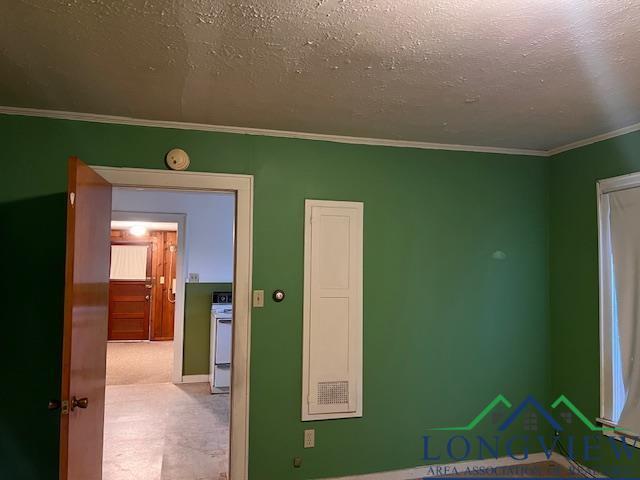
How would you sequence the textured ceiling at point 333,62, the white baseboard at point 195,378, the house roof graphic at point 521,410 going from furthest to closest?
the white baseboard at point 195,378, the house roof graphic at point 521,410, the textured ceiling at point 333,62

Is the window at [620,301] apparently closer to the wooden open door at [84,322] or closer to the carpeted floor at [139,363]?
the wooden open door at [84,322]

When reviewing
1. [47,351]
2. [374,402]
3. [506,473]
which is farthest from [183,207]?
[506,473]

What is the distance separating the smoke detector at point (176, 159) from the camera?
2.71 metres

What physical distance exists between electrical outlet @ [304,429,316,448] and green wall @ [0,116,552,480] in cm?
3

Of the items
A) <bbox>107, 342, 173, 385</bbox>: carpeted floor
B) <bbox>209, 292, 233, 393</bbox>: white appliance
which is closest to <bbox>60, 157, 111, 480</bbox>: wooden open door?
<bbox>209, 292, 233, 393</bbox>: white appliance

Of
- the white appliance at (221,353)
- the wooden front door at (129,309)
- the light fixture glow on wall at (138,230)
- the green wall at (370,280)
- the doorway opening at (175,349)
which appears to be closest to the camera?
the green wall at (370,280)

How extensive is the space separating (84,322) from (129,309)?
682 centimetres

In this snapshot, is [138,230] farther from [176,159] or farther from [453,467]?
[453,467]

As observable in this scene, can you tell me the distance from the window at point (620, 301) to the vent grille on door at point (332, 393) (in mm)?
1681

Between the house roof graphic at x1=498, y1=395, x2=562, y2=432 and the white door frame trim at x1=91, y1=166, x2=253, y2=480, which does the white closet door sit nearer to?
the white door frame trim at x1=91, y1=166, x2=253, y2=480

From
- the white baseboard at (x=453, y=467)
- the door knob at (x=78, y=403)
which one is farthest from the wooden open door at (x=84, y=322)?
the white baseboard at (x=453, y=467)

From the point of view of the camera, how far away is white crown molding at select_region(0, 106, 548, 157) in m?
2.55

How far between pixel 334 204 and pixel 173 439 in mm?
2427

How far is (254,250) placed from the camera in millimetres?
2830
